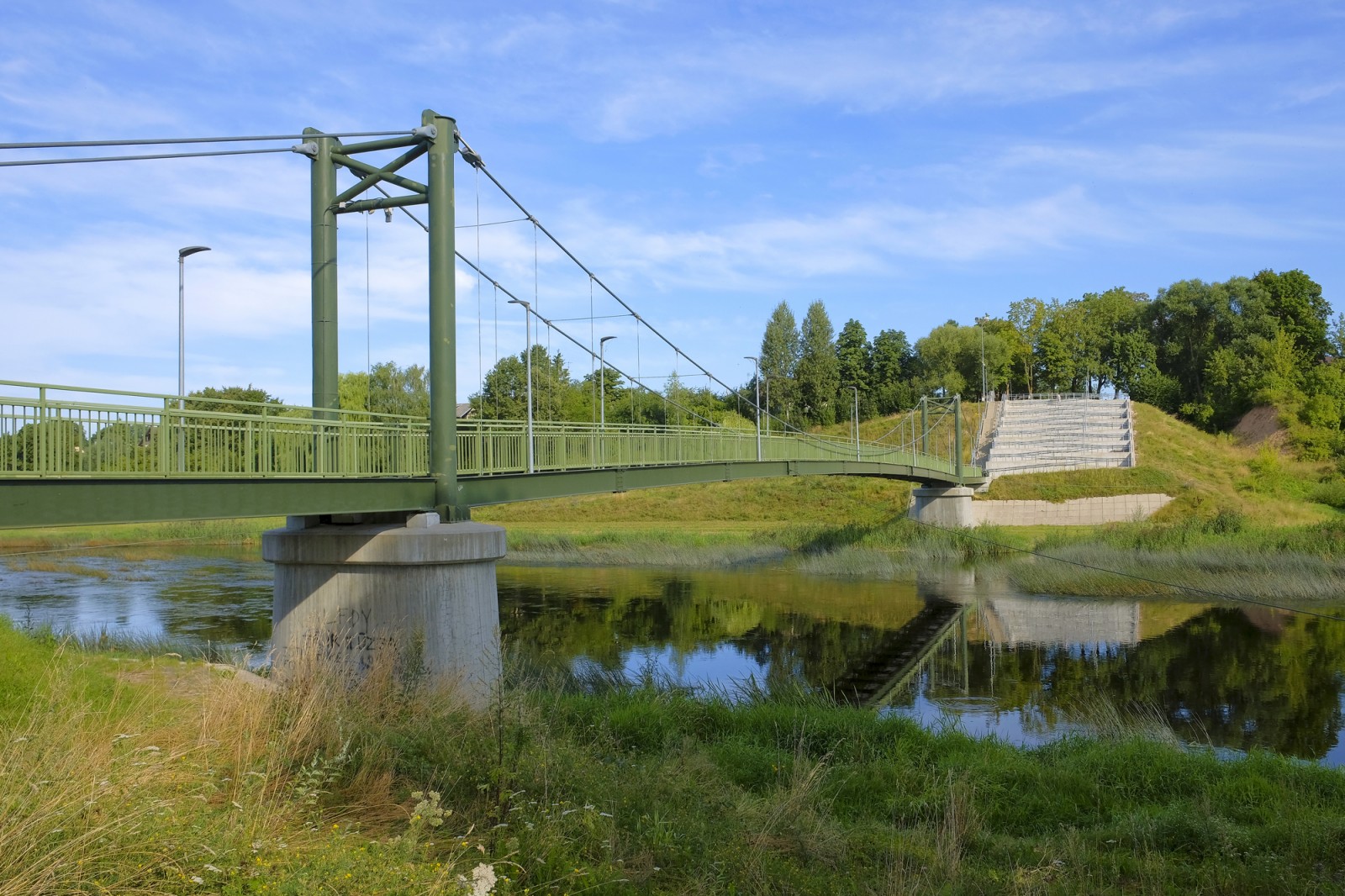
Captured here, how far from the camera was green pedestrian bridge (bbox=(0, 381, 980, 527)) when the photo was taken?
7758 mm

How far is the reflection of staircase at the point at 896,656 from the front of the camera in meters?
15.2

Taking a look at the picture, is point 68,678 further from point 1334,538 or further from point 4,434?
point 1334,538

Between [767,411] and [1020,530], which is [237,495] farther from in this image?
[1020,530]

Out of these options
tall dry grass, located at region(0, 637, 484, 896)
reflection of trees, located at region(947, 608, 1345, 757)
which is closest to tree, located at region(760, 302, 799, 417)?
reflection of trees, located at region(947, 608, 1345, 757)

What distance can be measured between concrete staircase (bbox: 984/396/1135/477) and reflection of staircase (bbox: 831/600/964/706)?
84.5 feet

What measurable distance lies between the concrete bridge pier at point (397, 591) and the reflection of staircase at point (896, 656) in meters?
5.16

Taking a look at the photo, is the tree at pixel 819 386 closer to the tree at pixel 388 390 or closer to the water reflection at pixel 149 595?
the tree at pixel 388 390

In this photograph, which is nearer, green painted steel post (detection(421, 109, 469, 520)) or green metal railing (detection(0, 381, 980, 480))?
green metal railing (detection(0, 381, 980, 480))

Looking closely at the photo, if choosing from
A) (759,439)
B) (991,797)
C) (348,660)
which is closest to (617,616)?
(759,439)

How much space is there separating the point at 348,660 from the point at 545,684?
3.73 m

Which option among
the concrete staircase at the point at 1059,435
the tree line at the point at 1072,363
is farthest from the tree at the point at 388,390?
the concrete staircase at the point at 1059,435

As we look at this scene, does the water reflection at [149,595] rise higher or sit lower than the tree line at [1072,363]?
lower

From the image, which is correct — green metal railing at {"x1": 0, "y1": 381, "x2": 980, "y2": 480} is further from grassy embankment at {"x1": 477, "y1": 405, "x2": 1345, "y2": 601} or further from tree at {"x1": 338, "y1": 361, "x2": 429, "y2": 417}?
tree at {"x1": 338, "y1": 361, "x2": 429, "y2": 417}

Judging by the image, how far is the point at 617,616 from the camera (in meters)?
21.9
